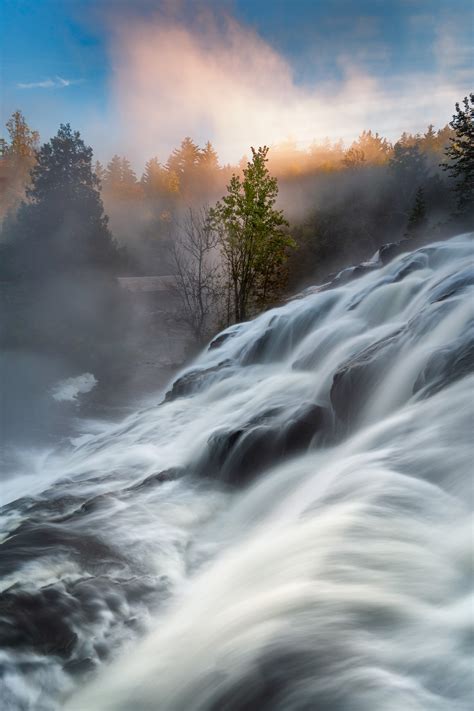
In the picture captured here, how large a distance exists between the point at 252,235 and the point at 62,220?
13.4 m

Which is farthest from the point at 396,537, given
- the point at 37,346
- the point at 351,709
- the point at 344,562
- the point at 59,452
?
the point at 37,346

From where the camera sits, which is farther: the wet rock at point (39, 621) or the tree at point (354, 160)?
the tree at point (354, 160)

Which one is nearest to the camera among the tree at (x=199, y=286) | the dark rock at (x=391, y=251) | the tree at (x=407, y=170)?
the dark rock at (x=391, y=251)

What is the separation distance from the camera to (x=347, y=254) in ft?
98.8

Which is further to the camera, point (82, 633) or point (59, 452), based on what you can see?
point (59, 452)

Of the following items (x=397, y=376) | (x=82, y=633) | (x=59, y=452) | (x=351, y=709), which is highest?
(x=397, y=376)

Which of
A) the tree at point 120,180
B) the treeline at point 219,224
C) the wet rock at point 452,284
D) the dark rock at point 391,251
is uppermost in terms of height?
the tree at point 120,180

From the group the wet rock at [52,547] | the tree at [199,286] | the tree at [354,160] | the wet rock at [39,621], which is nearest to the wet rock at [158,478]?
the wet rock at [52,547]

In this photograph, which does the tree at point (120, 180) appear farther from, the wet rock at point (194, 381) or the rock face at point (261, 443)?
the rock face at point (261, 443)

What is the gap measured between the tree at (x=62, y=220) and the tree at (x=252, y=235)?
436 inches

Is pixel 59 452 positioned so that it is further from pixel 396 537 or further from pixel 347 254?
pixel 347 254

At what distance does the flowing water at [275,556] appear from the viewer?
2697 millimetres

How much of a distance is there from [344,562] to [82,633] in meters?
1.71

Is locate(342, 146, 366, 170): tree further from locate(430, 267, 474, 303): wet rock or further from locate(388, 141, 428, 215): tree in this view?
locate(430, 267, 474, 303): wet rock
